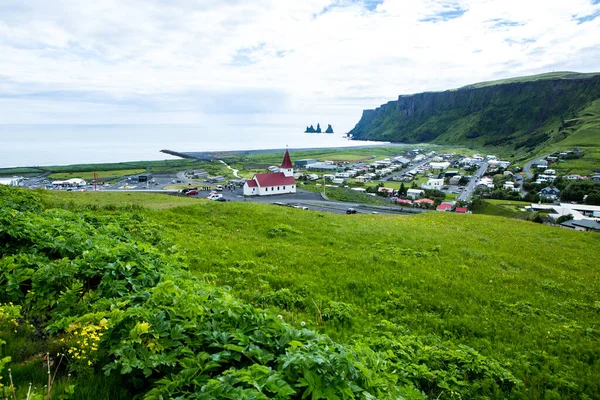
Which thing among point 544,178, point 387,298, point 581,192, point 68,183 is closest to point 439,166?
point 544,178

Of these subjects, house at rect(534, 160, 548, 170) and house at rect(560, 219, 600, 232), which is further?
house at rect(534, 160, 548, 170)

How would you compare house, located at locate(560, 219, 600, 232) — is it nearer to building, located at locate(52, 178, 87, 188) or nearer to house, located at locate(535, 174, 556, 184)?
house, located at locate(535, 174, 556, 184)

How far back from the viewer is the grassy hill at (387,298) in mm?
4555

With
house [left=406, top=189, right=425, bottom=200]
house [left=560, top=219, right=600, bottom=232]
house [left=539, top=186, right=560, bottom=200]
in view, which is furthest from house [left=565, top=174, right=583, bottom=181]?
house [left=560, top=219, right=600, bottom=232]

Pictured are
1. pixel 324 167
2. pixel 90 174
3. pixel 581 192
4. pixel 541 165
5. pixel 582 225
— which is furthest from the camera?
pixel 324 167

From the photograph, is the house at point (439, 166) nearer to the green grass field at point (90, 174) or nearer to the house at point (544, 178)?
the house at point (544, 178)

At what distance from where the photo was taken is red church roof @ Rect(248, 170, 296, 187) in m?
70.8

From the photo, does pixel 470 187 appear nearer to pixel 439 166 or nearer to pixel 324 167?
pixel 439 166

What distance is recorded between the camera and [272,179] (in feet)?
239

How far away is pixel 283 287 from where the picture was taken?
10125 millimetres

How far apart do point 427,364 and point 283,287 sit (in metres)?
4.72

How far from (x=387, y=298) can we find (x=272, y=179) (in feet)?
209

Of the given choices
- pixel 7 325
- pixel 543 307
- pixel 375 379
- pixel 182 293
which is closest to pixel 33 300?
pixel 7 325

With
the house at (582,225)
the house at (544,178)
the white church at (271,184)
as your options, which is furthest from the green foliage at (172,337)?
the house at (544,178)
